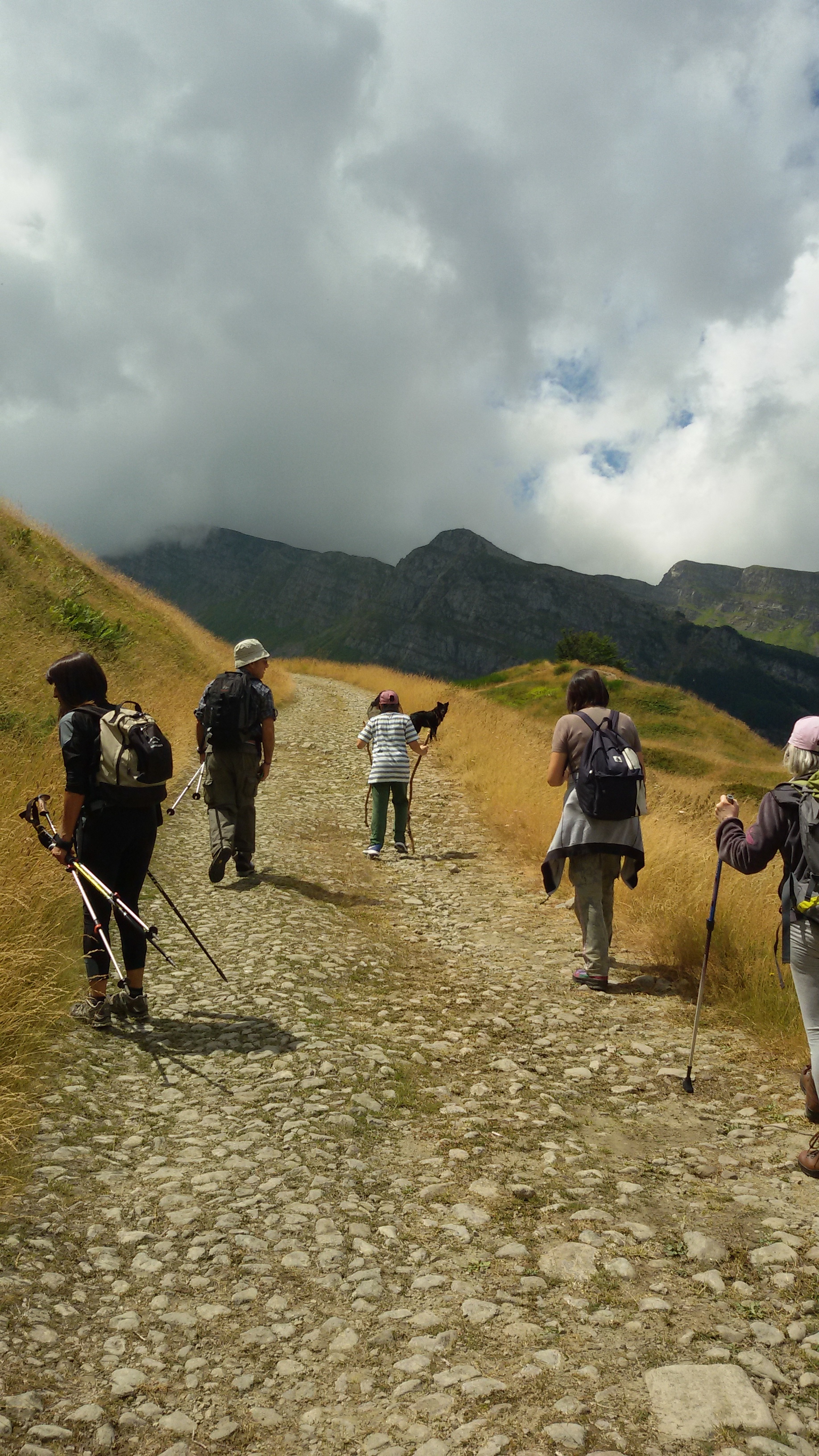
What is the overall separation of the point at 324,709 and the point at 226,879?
1855 centimetres

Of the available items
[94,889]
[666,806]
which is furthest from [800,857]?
[666,806]

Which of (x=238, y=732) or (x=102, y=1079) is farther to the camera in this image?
(x=238, y=732)

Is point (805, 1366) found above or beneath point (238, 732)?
beneath

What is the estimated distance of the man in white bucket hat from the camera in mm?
10422

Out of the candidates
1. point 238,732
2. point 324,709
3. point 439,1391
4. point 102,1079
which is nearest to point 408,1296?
point 439,1391

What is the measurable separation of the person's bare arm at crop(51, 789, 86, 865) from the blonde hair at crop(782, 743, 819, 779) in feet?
15.4

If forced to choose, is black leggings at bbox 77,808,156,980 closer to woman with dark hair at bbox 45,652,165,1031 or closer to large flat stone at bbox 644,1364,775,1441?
woman with dark hair at bbox 45,652,165,1031

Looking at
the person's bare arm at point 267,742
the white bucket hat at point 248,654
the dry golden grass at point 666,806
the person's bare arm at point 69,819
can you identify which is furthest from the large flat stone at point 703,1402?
the white bucket hat at point 248,654

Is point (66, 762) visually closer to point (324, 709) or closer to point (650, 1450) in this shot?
point (650, 1450)

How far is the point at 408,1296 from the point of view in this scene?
11.4 ft

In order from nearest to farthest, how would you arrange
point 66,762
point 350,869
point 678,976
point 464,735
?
point 66,762 → point 678,976 → point 350,869 → point 464,735

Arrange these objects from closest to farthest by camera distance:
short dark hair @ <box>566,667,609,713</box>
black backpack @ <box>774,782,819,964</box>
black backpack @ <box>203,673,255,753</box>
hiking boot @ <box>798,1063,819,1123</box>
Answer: black backpack @ <box>774,782,819,964</box> < hiking boot @ <box>798,1063,819,1123</box> < short dark hair @ <box>566,667,609,713</box> < black backpack @ <box>203,673,255,753</box>

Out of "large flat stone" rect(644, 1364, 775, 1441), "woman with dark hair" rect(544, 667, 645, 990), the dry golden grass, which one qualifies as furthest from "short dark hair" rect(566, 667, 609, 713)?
"large flat stone" rect(644, 1364, 775, 1441)

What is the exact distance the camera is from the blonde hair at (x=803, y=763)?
4695 millimetres
